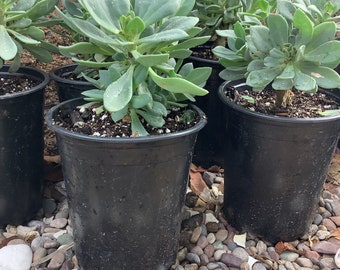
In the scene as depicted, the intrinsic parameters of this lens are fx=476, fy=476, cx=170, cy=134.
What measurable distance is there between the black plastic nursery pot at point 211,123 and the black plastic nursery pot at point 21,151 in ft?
1.98

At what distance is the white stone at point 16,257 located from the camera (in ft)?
4.50

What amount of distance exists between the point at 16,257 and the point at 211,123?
0.87 meters

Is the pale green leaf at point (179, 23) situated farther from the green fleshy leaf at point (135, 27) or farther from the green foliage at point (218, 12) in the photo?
the green foliage at point (218, 12)

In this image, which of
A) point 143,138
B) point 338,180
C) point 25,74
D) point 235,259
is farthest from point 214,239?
point 25,74

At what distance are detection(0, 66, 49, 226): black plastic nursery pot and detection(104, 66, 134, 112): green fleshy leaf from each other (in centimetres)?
38

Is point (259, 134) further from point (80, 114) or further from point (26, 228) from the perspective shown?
point (26, 228)

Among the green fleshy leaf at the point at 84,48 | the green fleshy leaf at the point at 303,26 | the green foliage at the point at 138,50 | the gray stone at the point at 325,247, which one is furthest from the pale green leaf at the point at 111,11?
the gray stone at the point at 325,247

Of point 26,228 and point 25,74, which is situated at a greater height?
point 25,74

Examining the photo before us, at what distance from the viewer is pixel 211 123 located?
1.86 m

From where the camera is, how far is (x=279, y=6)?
4.41 feet

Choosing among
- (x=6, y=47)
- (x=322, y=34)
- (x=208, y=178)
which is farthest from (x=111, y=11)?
(x=208, y=178)

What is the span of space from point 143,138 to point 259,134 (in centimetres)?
41

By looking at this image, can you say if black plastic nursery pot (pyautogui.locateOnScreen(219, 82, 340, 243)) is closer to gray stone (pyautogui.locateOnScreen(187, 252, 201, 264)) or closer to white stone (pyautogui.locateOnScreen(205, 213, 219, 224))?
white stone (pyautogui.locateOnScreen(205, 213, 219, 224))

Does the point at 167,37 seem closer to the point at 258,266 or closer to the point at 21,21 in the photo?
the point at 21,21
